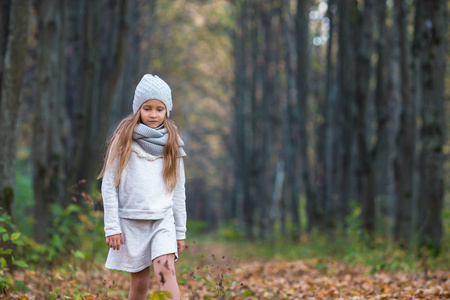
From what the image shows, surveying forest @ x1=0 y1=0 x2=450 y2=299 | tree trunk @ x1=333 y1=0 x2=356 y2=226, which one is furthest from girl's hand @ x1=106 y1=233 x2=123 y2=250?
tree trunk @ x1=333 y1=0 x2=356 y2=226

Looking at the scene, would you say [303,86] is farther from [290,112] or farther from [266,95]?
[266,95]

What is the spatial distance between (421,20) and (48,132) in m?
6.62

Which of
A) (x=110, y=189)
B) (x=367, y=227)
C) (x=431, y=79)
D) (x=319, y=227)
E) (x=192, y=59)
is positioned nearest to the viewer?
(x=110, y=189)

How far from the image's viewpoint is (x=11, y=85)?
19.8ft

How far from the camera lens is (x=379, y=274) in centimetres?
706

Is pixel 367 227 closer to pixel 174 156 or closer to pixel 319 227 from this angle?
pixel 319 227

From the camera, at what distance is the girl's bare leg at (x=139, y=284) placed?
4.12m

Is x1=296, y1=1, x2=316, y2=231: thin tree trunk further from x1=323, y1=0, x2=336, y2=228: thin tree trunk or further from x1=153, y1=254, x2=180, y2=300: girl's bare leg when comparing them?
x1=153, y1=254, x2=180, y2=300: girl's bare leg

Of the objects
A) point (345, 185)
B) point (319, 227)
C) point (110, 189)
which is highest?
point (110, 189)

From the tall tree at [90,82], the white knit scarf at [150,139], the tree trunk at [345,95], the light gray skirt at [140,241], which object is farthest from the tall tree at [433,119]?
the light gray skirt at [140,241]

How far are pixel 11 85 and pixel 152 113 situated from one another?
2.61 meters

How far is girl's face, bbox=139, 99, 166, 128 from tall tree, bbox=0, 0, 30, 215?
7.87 ft

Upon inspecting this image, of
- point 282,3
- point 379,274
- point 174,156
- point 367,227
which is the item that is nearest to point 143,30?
point 282,3

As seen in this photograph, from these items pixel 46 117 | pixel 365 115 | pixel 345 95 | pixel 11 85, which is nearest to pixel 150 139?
pixel 11 85
